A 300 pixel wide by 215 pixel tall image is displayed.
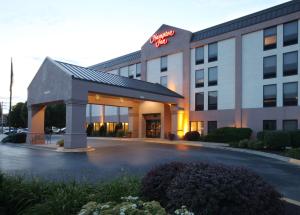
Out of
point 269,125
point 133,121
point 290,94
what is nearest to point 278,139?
point 269,125

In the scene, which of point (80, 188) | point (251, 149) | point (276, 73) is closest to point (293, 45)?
point (276, 73)

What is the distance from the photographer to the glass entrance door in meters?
43.9

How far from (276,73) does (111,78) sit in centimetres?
1614

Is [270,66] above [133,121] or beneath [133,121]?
above

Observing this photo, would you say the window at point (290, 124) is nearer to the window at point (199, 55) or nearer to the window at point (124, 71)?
the window at point (199, 55)

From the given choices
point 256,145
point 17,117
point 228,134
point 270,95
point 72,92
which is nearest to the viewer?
point 72,92

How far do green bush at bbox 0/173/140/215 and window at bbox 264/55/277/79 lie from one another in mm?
28483

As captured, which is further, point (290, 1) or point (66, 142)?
point (290, 1)

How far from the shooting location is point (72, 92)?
81.0 feet

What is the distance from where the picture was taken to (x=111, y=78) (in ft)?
102

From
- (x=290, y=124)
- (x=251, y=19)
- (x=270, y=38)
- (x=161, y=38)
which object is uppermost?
(x=161, y=38)

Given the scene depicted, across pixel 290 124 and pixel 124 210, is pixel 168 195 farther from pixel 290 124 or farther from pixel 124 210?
pixel 290 124

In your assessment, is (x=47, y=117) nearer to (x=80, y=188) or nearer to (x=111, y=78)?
(x=111, y=78)

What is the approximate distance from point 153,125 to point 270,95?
17435 millimetres
